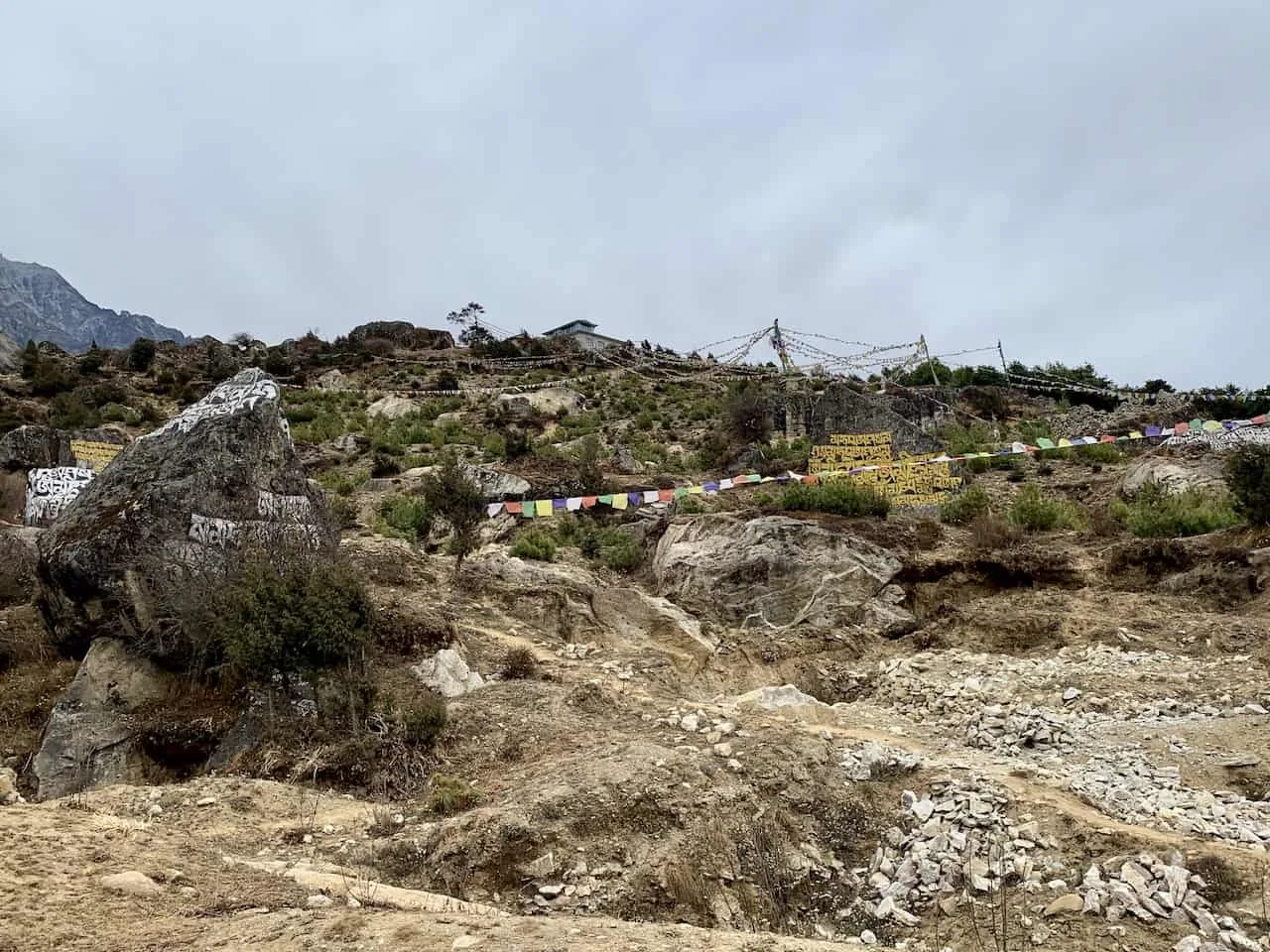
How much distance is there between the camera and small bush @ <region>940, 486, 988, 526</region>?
1567cm

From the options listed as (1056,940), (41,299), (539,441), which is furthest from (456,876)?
(41,299)

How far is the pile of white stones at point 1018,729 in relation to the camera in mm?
7816

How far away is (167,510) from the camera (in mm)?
9234

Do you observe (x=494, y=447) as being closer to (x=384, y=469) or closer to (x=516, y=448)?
(x=516, y=448)

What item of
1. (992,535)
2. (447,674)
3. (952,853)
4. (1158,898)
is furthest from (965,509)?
(1158,898)

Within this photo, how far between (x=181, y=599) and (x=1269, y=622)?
12.3 metres

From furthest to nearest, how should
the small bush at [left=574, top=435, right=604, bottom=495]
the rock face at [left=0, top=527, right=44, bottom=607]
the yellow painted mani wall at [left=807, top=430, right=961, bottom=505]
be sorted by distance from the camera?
1. the small bush at [left=574, top=435, right=604, bottom=495]
2. the yellow painted mani wall at [left=807, top=430, right=961, bottom=505]
3. the rock face at [left=0, top=527, right=44, bottom=607]

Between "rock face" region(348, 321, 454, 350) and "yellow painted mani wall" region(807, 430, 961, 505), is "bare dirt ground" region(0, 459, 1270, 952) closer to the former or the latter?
"yellow painted mani wall" region(807, 430, 961, 505)

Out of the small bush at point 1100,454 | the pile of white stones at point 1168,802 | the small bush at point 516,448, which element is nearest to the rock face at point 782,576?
the pile of white stones at point 1168,802

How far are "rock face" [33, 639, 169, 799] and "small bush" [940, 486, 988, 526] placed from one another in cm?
1316

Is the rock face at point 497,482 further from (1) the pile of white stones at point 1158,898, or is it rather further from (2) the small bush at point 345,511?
(1) the pile of white stones at point 1158,898

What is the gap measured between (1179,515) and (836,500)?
5.54 m

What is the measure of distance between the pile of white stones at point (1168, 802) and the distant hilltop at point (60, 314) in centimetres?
13420

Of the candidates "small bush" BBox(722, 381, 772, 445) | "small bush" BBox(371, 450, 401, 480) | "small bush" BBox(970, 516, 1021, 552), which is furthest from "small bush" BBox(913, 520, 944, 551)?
"small bush" BBox(371, 450, 401, 480)
